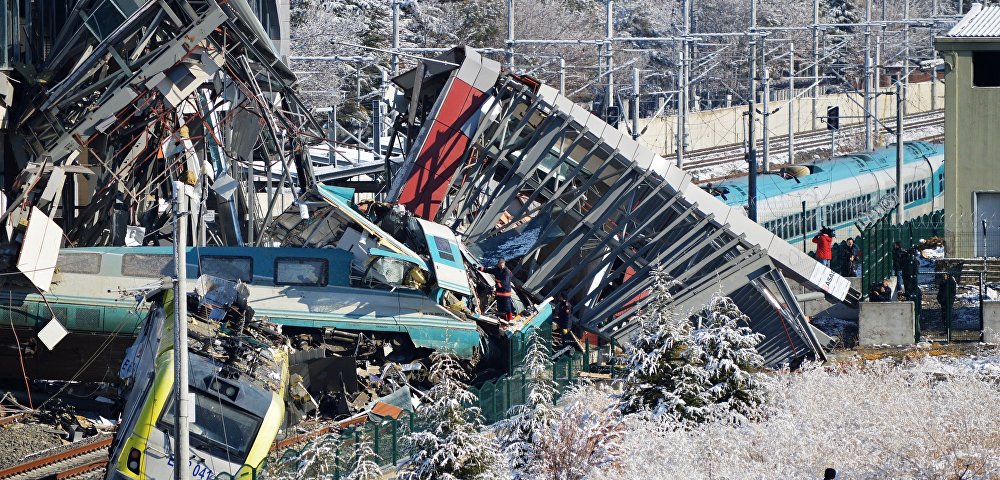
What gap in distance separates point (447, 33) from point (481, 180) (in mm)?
52133

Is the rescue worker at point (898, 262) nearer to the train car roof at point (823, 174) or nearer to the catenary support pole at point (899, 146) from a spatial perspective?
the catenary support pole at point (899, 146)

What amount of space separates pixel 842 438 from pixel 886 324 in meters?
12.2

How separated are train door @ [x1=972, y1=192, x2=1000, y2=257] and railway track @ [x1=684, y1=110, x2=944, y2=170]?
2850 centimetres

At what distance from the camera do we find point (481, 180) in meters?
30.8

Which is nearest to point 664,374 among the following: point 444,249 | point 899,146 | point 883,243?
point 444,249

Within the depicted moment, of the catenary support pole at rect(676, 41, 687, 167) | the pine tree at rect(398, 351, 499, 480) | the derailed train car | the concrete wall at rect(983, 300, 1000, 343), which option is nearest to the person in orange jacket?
the derailed train car

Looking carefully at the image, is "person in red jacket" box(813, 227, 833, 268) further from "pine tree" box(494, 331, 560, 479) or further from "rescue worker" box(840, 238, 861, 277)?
"pine tree" box(494, 331, 560, 479)

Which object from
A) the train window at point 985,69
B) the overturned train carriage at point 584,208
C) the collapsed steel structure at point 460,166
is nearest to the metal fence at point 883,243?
the train window at point 985,69

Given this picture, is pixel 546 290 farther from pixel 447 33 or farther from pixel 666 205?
pixel 447 33

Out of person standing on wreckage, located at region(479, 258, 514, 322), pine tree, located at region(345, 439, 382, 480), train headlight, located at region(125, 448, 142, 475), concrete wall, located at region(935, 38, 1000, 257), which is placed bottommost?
train headlight, located at region(125, 448, 142, 475)

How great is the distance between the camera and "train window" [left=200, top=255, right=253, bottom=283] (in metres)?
26.1

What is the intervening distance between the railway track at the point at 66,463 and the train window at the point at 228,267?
3894mm

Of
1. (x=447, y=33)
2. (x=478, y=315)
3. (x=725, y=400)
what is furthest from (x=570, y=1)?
(x=725, y=400)

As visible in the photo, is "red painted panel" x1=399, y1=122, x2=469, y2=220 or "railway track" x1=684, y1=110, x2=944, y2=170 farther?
"railway track" x1=684, y1=110, x2=944, y2=170
